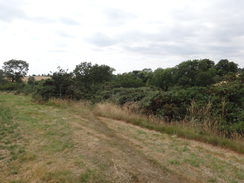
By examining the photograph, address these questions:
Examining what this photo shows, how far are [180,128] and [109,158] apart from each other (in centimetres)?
346

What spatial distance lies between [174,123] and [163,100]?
161 cm

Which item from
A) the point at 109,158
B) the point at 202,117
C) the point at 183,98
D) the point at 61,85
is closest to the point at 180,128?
the point at 202,117

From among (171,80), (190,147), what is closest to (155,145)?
(190,147)

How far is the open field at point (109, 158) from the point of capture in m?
3.32

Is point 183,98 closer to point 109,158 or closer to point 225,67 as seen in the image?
point 109,158

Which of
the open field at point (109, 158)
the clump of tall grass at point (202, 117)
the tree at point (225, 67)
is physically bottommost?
the open field at point (109, 158)

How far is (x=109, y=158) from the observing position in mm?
4102

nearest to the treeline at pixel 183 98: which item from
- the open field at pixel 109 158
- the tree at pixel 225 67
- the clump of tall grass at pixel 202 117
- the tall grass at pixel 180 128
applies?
the clump of tall grass at pixel 202 117

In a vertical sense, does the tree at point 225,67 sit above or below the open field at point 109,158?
above

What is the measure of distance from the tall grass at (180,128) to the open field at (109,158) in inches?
10.1

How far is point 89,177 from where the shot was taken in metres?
3.25

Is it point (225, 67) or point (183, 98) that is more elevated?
point (225, 67)

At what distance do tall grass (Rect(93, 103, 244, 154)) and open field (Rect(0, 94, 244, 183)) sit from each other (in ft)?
0.84

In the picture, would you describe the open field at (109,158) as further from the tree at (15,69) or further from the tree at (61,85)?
the tree at (15,69)
